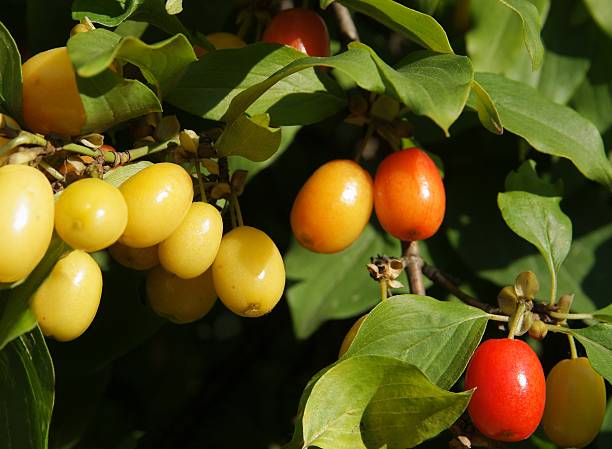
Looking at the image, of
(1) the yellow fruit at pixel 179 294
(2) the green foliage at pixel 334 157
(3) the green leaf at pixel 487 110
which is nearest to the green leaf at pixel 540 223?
(2) the green foliage at pixel 334 157

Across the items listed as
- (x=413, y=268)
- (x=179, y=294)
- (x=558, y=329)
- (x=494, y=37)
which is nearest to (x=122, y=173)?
(x=179, y=294)

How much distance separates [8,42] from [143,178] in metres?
0.19

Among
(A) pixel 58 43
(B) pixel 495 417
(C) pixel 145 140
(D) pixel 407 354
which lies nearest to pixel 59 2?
(A) pixel 58 43

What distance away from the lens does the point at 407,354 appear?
0.99 metres

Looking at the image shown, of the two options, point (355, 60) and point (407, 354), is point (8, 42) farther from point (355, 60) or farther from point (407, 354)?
point (407, 354)

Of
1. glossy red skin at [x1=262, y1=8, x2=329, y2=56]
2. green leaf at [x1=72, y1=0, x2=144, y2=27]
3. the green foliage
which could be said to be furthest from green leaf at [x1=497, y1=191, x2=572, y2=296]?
green leaf at [x1=72, y1=0, x2=144, y2=27]

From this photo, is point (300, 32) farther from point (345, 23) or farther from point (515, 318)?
point (515, 318)

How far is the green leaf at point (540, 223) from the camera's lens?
1.18 m

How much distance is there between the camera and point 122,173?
2.97ft

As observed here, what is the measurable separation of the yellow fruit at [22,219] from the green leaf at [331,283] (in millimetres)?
606

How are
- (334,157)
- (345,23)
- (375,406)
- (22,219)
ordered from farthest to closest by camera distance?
(334,157) → (345,23) → (375,406) → (22,219)

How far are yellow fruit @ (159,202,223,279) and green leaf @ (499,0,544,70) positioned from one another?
0.40 meters

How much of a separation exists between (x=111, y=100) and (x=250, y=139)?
6.0 inches

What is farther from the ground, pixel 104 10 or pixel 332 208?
pixel 104 10
